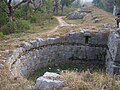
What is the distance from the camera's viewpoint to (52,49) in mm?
15242

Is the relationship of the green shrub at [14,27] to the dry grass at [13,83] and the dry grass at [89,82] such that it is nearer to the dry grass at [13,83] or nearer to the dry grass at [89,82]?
the dry grass at [13,83]

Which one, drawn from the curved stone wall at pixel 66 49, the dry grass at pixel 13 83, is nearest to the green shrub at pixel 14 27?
the curved stone wall at pixel 66 49

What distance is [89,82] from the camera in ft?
22.9

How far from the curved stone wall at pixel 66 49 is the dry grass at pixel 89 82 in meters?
→ 6.60

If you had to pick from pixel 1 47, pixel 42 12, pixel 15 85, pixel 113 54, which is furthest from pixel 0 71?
pixel 42 12

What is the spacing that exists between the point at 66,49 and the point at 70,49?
24 centimetres

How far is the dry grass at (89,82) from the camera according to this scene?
21.4 ft

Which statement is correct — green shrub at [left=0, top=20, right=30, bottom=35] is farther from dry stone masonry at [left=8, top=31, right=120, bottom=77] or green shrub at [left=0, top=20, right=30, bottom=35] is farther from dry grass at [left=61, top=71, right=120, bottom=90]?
dry grass at [left=61, top=71, right=120, bottom=90]

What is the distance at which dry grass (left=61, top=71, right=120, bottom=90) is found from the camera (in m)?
6.52

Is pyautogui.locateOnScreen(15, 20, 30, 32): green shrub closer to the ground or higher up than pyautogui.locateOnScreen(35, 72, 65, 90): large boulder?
closer to the ground

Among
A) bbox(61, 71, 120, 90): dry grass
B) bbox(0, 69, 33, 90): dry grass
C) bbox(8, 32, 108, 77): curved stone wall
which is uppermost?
bbox(61, 71, 120, 90): dry grass

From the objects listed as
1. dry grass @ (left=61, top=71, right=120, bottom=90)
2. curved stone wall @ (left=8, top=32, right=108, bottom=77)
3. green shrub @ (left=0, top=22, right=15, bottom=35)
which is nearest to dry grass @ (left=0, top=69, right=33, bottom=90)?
dry grass @ (left=61, top=71, right=120, bottom=90)

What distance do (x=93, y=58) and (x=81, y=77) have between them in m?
9.04

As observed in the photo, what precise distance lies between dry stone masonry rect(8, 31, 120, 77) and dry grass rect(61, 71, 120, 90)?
6.21m
